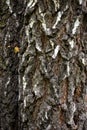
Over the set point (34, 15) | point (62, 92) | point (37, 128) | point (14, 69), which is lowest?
point (37, 128)

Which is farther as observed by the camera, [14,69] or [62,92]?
[14,69]

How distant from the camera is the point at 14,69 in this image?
2150 mm

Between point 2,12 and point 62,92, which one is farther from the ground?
point 2,12

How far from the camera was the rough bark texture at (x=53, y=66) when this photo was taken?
191 cm

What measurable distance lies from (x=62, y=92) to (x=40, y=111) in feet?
0.55

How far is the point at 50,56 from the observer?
1925mm

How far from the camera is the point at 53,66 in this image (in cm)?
193

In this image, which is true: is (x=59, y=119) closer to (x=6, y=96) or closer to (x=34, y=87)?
(x=34, y=87)

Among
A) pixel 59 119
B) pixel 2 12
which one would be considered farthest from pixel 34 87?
pixel 2 12

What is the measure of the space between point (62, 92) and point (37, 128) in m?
0.25

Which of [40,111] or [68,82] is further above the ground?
[68,82]

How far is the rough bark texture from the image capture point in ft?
6.26

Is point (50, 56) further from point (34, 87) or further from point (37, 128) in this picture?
point (37, 128)

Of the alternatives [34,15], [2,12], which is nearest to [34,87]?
[34,15]
